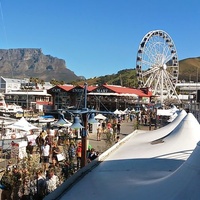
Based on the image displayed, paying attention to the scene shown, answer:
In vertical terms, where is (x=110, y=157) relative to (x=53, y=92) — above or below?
below

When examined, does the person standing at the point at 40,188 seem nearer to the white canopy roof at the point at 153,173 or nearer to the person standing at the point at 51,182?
the person standing at the point at 51,182

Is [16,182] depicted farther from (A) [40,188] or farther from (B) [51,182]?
(B) [51,182]

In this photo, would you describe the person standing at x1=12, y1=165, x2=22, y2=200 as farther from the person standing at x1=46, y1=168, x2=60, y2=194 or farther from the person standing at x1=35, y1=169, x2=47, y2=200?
the person standing at x1=46, y1=168, x2=60, y2=194

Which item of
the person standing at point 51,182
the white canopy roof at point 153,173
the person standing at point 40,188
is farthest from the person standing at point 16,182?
the white canopy roof at point 153,173

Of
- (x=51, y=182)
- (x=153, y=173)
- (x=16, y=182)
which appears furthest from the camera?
(x=16, y=182)

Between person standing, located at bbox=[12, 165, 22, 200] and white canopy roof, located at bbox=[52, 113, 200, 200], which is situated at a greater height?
white canopy roof, located at bbox=[52, 113, 200, 200]

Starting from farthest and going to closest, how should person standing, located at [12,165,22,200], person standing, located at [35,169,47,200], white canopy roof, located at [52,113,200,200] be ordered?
person standing, located at [12,165,22,200] → person standing, located at [35,169,47,200] → white canopy roof, located at [52,113,200,200]

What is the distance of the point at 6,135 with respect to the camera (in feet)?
79.1

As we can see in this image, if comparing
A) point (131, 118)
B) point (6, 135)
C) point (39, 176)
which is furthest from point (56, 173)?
point (131, 118)

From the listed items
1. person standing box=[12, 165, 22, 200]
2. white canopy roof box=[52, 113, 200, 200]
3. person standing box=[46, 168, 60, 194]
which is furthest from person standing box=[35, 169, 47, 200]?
white canopy roof box=[52, 113, 200, 200]

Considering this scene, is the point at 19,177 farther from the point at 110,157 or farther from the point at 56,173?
the point at 110,157

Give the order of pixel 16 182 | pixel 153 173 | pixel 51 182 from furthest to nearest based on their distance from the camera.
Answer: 1. pixel 16 182
2. pixel 51 182
3. pixel 153 173

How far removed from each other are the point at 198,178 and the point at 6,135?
20811 millimetres

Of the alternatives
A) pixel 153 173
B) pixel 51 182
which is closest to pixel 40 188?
pixel 51 182
